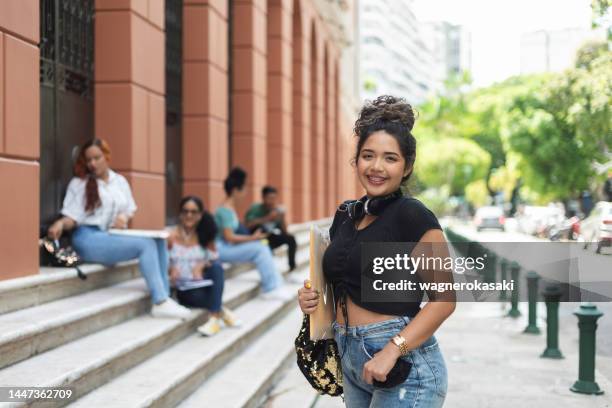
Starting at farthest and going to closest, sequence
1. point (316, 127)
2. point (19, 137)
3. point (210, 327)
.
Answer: point (316, 127)
point (210, 327)
point (19, 137)

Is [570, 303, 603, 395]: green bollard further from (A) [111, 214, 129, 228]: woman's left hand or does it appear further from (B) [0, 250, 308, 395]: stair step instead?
(A) [111, 214, 129, 228]: woman's left hand

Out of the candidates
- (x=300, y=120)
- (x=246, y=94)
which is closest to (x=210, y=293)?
(x=246, y=94)

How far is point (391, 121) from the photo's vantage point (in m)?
2.69

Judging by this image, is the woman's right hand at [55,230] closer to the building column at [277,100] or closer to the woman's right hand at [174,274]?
the woman's right hand at [174,274]

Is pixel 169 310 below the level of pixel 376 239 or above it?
below

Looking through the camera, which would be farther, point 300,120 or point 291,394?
point 300,120

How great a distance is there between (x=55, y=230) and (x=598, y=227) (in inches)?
194

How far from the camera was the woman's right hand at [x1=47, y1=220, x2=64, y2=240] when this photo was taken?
22.9 feet

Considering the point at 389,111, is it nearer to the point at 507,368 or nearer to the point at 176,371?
the point at 176,371

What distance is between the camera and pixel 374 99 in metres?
2.77

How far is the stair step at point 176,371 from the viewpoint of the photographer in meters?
5.06

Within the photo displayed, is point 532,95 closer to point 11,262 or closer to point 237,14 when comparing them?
point 11,262

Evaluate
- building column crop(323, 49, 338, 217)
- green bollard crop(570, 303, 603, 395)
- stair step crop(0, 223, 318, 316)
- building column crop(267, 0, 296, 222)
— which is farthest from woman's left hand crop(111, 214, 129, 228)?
building column crop(323, 49, 338, 217)

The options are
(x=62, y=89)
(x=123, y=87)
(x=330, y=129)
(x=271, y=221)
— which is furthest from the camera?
(x=330, y=129)
